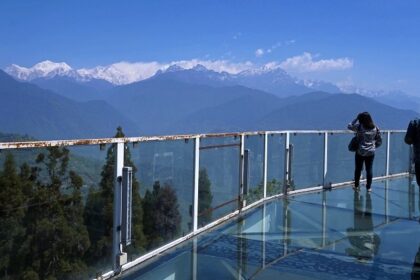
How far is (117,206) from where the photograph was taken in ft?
13.9

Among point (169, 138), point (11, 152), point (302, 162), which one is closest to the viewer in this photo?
point (11, 152)

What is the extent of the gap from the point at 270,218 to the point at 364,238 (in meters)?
1.43

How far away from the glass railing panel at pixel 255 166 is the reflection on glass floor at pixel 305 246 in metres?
0.25

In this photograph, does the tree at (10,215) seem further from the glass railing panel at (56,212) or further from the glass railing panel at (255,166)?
the glass railing panel at (255,166)

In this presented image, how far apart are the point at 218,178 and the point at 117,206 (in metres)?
2.62

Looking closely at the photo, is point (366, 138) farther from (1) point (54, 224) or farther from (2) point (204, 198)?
(1) point (54, 224)

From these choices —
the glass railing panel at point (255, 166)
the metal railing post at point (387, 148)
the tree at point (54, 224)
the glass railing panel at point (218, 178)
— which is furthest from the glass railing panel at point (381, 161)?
the tree at point (54, 224)

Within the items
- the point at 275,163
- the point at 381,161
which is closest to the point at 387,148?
the point at 381,161

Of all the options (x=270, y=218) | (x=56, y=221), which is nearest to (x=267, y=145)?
(x=270, y=218)

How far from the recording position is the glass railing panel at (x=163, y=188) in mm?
4637

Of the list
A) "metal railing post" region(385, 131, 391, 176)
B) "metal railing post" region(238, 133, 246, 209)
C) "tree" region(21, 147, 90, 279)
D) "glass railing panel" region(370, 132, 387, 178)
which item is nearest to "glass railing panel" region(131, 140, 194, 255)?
"tree" region(21, 147, 90, 279)

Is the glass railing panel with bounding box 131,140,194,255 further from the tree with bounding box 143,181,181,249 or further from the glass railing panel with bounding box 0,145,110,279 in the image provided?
the glass railing panel with bounding box 0,145,110,279

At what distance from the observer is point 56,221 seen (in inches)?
143

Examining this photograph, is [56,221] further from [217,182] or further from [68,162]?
[217,182]
